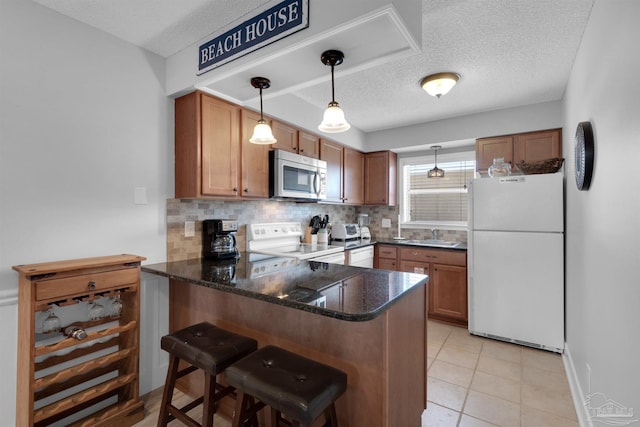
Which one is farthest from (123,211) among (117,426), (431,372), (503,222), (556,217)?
(556,217)

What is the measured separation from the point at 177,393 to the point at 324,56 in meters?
2.43

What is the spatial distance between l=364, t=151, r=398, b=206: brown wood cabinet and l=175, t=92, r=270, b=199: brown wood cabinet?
2.19 m

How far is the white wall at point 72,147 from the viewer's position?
62.5 inches

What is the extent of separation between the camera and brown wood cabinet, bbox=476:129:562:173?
3.14 m

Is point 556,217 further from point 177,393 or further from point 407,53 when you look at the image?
point 177,393

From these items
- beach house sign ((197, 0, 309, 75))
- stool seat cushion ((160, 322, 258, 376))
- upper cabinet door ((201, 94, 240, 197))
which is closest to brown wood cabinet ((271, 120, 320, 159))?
upper cabinet door ((201, 94, 240, 197))

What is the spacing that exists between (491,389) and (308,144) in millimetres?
2668

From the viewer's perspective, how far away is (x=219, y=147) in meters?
2.32

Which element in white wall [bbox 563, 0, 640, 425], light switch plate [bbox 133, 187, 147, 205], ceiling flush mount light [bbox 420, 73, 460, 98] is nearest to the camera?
white wall [bbox 563, 0, 640, 425]

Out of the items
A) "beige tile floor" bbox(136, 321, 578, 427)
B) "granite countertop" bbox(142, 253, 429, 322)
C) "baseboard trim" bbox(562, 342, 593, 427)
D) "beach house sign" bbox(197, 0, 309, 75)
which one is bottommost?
"beige tile floor" bbox(136, 321, 578, 427)

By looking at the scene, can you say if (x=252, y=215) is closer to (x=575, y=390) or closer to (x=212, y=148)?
(x=212, y=148)

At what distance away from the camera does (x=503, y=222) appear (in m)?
2.92

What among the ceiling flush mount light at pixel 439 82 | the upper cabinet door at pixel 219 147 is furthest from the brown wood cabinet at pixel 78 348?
the ceiling flush mount light at pixel 439 82

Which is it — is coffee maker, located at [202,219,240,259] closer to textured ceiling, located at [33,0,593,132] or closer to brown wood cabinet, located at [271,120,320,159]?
brown wood cabinet, located at [271,120,320,159]
